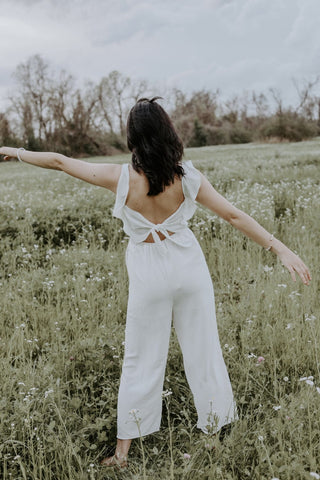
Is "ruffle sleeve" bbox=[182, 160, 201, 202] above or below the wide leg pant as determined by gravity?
above

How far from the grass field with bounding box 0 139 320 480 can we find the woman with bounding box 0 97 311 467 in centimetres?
23

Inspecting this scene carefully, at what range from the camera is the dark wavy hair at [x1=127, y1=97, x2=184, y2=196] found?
8.76 feet

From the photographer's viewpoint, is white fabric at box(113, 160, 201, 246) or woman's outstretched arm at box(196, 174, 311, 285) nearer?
white fabric at box(113, 160, 201, 246)

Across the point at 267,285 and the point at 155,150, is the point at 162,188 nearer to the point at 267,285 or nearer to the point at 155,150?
the point at 155,150

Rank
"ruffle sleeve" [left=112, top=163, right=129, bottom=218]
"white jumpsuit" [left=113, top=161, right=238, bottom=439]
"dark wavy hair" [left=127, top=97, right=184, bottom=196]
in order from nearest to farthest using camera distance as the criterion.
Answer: "dark wavy hair" [left=127, top=97, right=184, bottom=196]
"ruffle sleeve" [left=112, top=163, right=129, bottom=218]
"white jumpsuit" [left=113, top=161, right=238, bottom=439]

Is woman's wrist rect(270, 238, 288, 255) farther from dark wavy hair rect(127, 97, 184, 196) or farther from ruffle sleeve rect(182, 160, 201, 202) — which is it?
dark wavy hair rect(127, 97, 184, 196)

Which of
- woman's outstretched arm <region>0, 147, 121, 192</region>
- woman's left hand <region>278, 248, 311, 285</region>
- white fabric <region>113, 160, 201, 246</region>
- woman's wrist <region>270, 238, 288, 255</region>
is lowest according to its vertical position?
woman's left hand <region>278, 248, 311, 285</region>

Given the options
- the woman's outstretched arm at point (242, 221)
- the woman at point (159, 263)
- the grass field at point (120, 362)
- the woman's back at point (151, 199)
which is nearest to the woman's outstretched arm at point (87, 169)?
the woman at point (159, 263)

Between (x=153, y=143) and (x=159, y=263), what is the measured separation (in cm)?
80

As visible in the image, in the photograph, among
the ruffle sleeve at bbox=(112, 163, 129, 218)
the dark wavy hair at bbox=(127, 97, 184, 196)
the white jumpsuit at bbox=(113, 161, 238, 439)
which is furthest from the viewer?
the white jumpsuit at bbox=(113, 161, 238, 439)

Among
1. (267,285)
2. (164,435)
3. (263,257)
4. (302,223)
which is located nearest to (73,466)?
(164,435)

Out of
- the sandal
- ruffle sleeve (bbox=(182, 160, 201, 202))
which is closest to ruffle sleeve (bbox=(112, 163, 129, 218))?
ruffle sleeve (bbox=(182, 160, 201, 202))

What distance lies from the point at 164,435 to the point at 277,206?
6610 millimetres

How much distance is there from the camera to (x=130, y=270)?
3.03 metres
